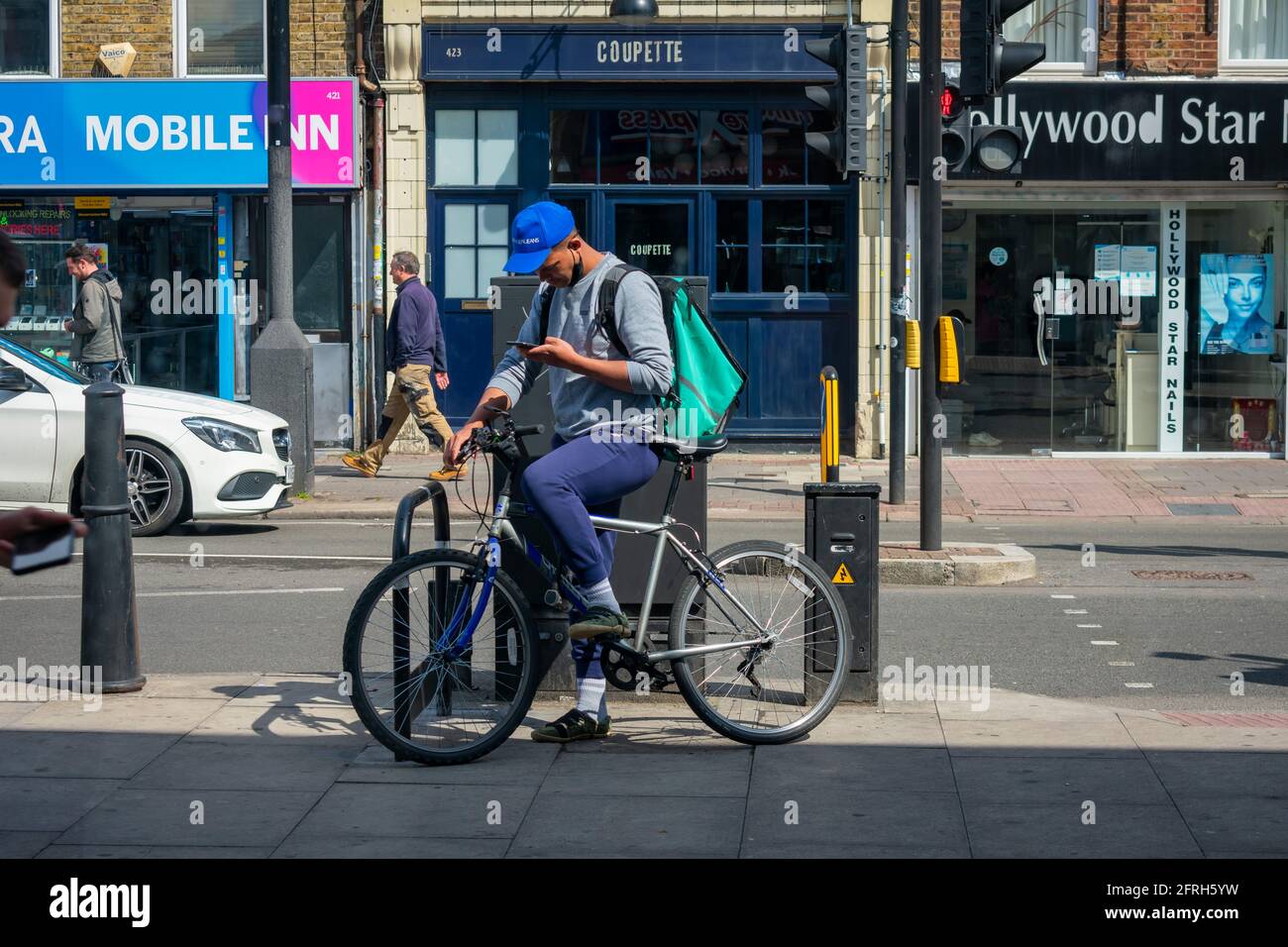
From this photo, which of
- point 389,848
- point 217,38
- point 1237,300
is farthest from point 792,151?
point 389,848

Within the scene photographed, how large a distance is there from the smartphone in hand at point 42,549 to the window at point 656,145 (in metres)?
15.0

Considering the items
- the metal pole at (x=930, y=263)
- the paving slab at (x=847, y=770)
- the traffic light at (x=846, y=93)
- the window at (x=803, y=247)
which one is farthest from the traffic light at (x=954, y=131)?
the window at (x=803, y=247)

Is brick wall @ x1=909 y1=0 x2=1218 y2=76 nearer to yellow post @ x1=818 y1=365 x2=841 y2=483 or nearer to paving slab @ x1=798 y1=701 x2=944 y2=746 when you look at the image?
yellow post @ x1=818 y1=365 x2=841 y2=483

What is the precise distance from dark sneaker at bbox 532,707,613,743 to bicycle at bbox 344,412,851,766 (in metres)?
0.18

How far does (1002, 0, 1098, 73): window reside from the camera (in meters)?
18.1

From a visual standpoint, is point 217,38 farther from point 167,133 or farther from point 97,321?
point 97,321

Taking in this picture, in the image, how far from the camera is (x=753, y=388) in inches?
727

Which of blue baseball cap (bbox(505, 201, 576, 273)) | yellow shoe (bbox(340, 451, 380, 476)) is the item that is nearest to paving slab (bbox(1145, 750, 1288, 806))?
blue baseball cap (bbox(505, 201, 576, 273))

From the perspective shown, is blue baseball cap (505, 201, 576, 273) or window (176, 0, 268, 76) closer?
blue baseball cap (505, 201, 576, 273)

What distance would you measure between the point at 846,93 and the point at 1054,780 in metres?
8.54

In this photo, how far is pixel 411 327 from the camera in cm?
1566

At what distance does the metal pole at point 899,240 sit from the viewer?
14.4 m

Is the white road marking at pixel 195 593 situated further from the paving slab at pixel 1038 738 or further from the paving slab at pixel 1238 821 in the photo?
the paving slab at pixel 1238 821

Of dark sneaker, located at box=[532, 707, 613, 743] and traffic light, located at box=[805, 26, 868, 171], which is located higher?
traffic light, located at box=[805, 26, 868, 171]
